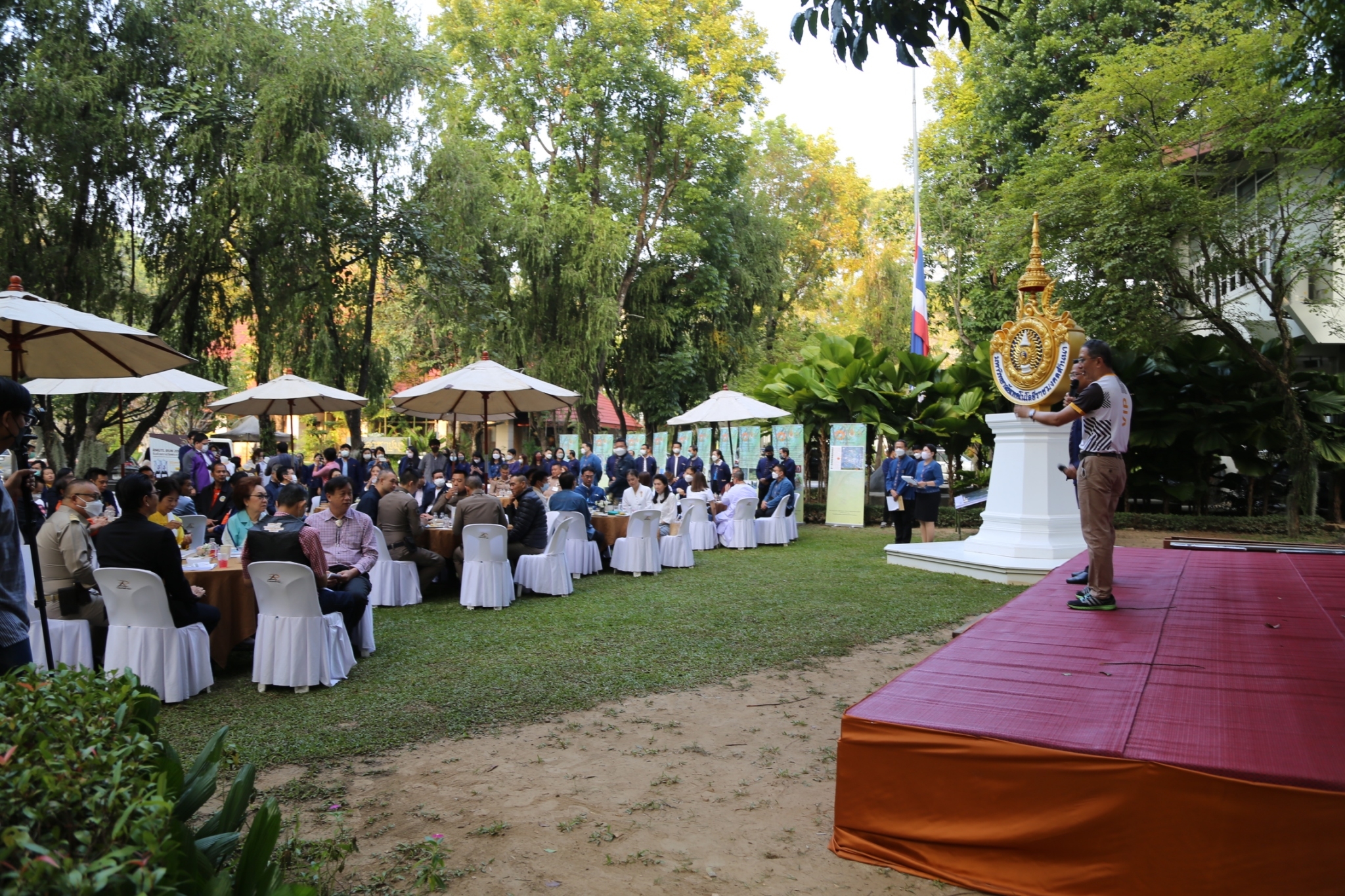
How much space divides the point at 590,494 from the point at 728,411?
5022 millimetres

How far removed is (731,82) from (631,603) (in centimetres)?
2341

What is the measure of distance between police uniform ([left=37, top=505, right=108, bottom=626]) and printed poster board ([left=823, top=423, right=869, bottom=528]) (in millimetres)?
13623

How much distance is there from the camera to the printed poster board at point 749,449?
61.5 ft

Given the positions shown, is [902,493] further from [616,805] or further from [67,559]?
[67,559]

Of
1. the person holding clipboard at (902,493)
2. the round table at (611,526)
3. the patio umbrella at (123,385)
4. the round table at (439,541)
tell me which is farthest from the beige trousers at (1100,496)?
the patio umbrella at (123,385)

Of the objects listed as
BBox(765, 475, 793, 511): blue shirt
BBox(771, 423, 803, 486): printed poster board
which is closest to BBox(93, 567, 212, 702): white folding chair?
BBox(765, 475, 793, 511): blue shirt

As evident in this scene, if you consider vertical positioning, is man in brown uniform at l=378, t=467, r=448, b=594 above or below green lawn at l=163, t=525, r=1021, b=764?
above

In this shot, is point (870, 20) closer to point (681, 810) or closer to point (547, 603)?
point (681, 810)

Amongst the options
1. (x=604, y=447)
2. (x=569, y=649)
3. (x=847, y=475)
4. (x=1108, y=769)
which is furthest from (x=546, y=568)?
(x=604, y=447)

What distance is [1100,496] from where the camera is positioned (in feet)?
17.0

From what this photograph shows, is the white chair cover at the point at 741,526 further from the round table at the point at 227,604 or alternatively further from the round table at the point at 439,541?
the round table at the point at 227,604

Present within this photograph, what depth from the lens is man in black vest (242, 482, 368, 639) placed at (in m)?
6.07

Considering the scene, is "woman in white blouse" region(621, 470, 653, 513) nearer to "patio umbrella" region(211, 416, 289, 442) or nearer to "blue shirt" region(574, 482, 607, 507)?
"blue shirt" region(574, 482, 607, 507)

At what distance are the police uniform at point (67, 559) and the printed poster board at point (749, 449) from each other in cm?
1394
